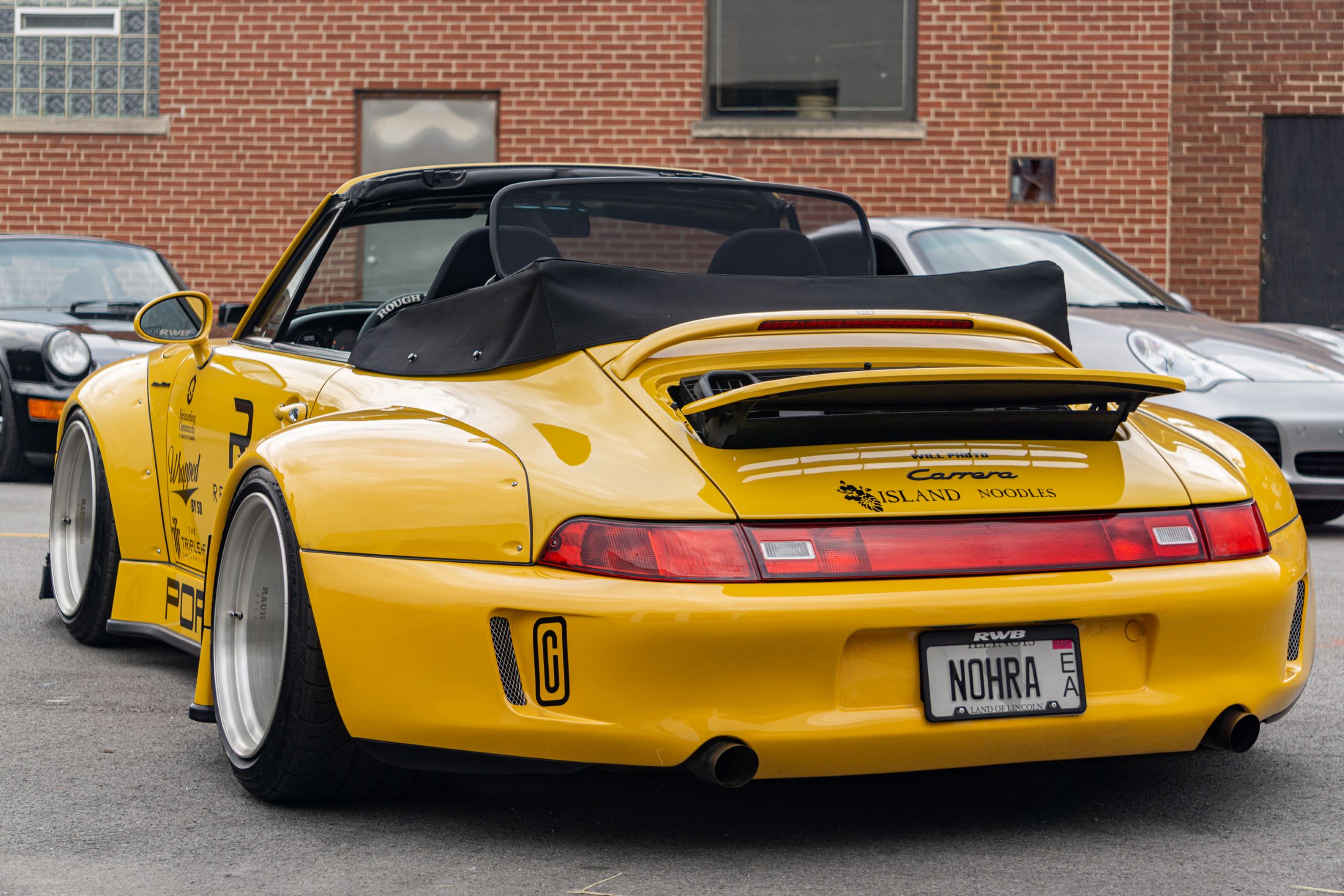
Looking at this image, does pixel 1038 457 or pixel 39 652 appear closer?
pixel 1038 457

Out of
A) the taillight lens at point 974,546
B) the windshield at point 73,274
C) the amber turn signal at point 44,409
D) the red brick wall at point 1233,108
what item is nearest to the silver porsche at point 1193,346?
the taillight lens at point 974,546

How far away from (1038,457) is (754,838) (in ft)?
2.92

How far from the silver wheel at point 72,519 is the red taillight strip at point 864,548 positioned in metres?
2.65

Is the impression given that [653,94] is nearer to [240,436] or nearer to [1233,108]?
[1233,108]

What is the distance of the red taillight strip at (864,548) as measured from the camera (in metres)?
2.72

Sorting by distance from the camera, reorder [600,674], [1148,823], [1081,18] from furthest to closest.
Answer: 1. [1081,18]
2. [1148,823]
3. [600,674]

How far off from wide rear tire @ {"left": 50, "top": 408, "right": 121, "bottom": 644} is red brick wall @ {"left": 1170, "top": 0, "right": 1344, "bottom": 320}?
1187 centimetres

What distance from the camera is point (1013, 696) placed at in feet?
9.29

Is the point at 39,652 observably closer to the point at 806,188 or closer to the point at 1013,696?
the point at 806,188

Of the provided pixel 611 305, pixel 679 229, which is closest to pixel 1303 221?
pixel 679 229

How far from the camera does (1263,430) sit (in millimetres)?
7324

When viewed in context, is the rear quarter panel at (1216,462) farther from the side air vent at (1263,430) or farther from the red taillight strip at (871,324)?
the side air vent at (1263,430)

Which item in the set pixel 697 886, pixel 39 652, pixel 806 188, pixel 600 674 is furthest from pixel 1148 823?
pixel 39 652

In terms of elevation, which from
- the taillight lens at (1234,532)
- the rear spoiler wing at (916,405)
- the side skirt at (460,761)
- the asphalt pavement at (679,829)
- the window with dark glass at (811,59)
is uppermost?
the window with dark glass at (811,59)
